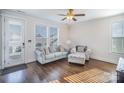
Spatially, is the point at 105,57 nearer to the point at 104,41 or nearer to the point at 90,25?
the point at 104,41

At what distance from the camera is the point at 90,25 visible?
187 inches

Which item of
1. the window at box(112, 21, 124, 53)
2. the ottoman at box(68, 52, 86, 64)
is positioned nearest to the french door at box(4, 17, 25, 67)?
the ottoman at box(68, 52, 86, 64)

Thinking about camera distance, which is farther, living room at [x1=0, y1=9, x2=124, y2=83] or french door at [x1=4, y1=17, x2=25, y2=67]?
french door at [x1=4, y1=17, x2=25, y2=67]

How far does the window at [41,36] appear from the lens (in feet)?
14.3

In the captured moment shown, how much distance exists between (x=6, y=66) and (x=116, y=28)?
186 inches

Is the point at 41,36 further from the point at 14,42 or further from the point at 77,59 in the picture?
the point at 77,59

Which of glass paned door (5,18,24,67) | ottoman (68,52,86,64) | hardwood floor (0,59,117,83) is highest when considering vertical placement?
glass paned door (5,18,24,67)

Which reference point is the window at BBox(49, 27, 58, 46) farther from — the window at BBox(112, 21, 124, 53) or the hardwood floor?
the window at BBox(112, 21, 124, 53)

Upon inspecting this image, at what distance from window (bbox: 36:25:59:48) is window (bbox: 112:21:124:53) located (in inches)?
112

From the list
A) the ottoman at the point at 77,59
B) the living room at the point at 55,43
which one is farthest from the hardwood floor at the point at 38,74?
the ottoman at the point at 77,59

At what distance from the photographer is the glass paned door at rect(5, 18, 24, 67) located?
10.9ft

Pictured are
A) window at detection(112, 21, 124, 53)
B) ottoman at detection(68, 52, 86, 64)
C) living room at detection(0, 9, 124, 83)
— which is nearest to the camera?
living room at detection(0, 9, 124, 83)

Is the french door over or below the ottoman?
over
